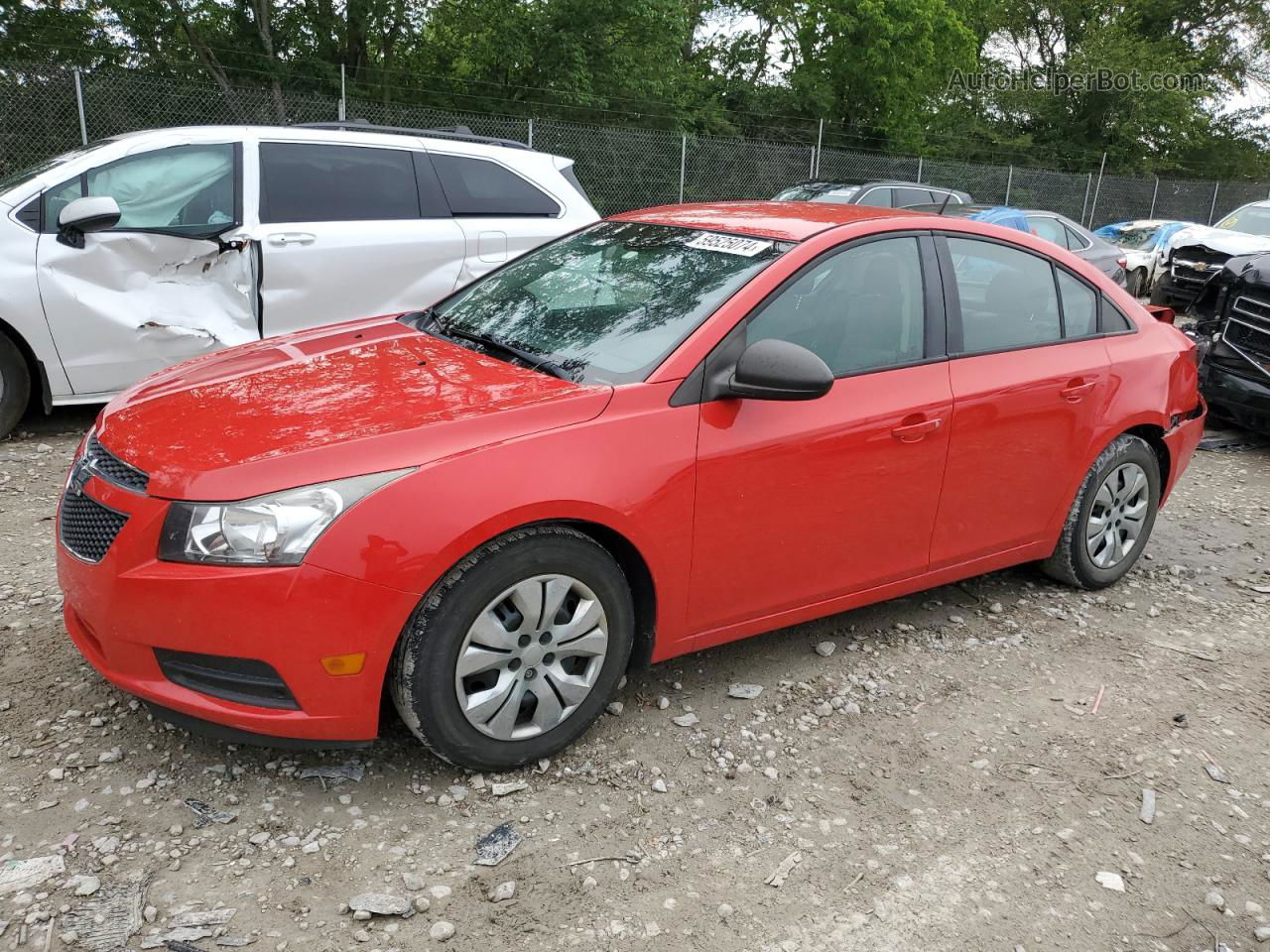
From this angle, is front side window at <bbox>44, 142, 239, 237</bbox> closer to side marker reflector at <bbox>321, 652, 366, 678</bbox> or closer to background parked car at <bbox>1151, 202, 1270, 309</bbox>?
side marker reflector at <bbox>321, 652, 366, 678</bbox>

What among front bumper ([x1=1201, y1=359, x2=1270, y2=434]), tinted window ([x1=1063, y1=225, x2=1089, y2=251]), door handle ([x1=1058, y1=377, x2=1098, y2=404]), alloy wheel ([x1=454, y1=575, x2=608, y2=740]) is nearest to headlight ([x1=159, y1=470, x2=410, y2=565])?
alloy wheel ([x1=454, y1=575, x2=608, y2=740])

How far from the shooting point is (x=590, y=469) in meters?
2.88

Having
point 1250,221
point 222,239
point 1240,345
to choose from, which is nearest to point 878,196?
point 1250,221

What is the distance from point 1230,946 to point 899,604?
Answer: 1.97m

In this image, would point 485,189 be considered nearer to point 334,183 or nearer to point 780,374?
point 334,183

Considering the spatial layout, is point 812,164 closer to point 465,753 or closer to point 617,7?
point 617,7

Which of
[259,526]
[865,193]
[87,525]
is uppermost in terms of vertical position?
[865,193]

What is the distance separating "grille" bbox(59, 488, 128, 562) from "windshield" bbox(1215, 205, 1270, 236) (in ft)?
53.5

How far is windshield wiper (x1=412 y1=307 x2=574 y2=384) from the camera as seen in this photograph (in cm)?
322

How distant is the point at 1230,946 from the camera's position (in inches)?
99.6

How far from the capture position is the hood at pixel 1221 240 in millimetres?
14148

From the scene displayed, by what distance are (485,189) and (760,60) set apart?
2335 cm

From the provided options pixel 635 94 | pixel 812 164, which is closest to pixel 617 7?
pixel 635 94

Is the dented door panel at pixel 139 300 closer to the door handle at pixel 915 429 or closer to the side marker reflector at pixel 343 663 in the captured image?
the side marker reflector at pixel 343 663
